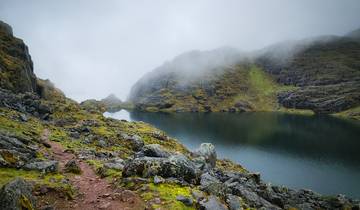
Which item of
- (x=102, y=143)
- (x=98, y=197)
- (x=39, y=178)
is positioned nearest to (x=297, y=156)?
(x=102, y=143)

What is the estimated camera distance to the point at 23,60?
109m

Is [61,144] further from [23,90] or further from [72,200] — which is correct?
[23,90]

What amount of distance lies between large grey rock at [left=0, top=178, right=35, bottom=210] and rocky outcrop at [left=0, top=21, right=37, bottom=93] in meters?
78.0

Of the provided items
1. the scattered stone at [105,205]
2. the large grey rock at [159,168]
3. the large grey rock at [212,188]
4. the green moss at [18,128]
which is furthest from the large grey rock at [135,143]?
the scattered stone at [105,205]

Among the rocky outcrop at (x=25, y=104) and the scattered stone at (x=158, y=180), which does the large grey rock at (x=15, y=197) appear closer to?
the scattered stone at (x=158, y=180)

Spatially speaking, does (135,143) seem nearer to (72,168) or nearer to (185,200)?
(72,168)

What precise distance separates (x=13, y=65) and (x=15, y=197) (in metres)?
96.1

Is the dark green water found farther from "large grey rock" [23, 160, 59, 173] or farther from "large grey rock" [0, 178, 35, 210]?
"large grey rock" [0, 178, 35, 210]

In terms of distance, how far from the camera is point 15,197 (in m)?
14.1

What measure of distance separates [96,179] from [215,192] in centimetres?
1084

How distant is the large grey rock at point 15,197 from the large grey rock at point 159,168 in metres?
9.44

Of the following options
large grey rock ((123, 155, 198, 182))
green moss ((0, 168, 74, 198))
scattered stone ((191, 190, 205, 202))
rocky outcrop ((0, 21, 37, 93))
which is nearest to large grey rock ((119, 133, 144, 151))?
large grey rock ((123, 155, 198, 182))

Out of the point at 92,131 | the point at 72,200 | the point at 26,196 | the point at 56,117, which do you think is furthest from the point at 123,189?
the point at 56,117

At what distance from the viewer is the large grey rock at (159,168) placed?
24156 millimetres
